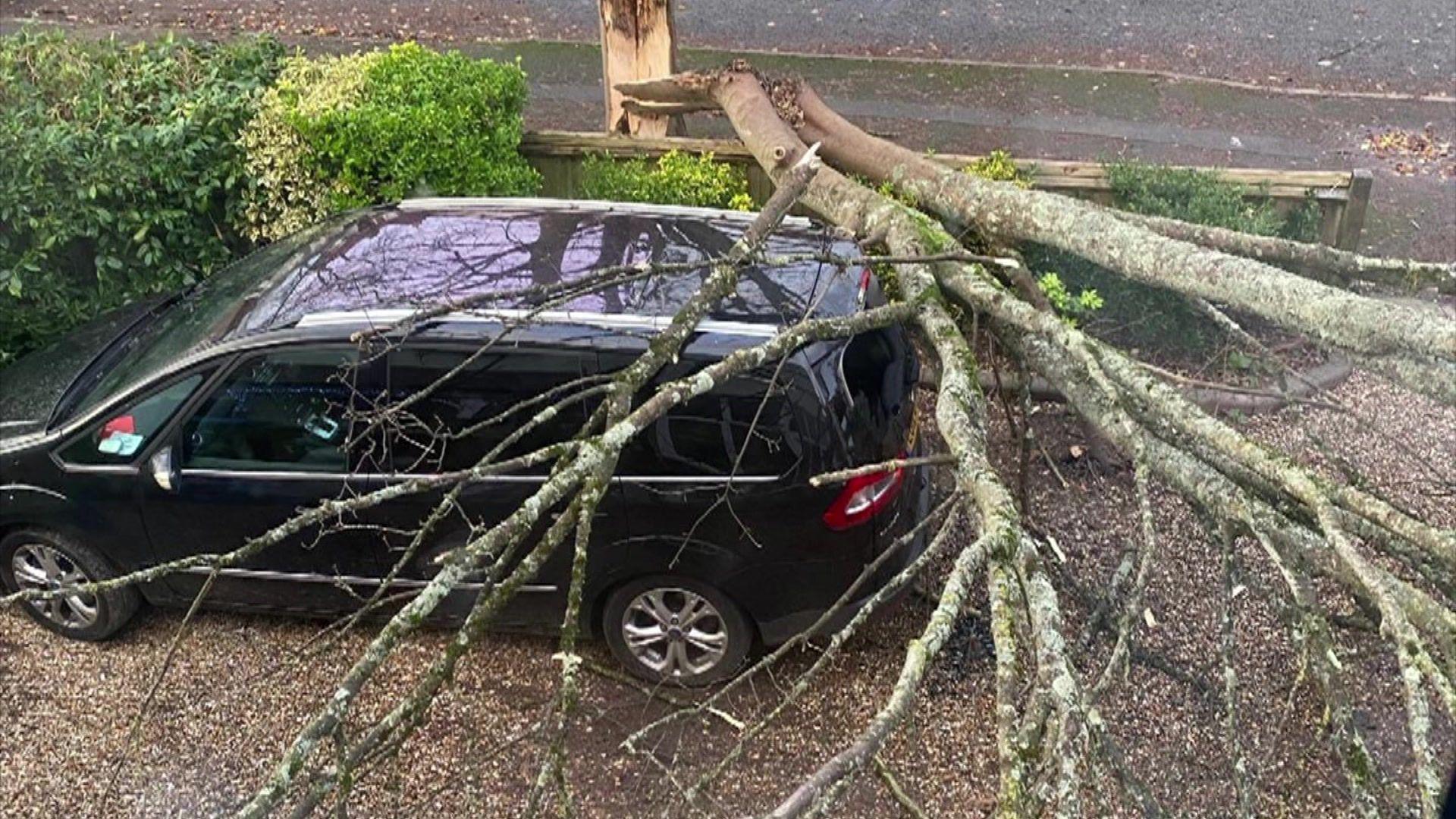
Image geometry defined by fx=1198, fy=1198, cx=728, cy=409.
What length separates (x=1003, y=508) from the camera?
2.87 meters

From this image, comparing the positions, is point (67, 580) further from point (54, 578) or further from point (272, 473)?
point (272, 473)

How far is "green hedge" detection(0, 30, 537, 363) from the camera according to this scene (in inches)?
262

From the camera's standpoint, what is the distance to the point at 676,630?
499 cm

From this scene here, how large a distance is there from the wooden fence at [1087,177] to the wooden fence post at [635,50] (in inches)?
11.0

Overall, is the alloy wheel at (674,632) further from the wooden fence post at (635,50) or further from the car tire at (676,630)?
the wooden fence post at (635,50)

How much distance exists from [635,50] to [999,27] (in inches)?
227

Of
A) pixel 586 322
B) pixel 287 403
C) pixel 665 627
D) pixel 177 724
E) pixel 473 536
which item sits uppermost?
pixel 586 322

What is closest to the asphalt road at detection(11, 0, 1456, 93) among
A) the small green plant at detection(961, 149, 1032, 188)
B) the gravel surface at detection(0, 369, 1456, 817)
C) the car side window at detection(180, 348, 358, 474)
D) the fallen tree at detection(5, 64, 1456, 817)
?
the small green plant at detection(961, 149, 1032, 188)

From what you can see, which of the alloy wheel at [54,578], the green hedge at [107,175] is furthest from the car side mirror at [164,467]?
the green hedge at [107,175]

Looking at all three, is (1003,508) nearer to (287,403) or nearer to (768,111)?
(287,403)

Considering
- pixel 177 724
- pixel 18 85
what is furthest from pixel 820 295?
pixel 18 85

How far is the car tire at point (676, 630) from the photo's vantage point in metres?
4.89

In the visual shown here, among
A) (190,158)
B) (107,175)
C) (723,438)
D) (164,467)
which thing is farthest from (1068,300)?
(107,175)

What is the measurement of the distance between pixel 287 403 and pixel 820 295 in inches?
84.9
